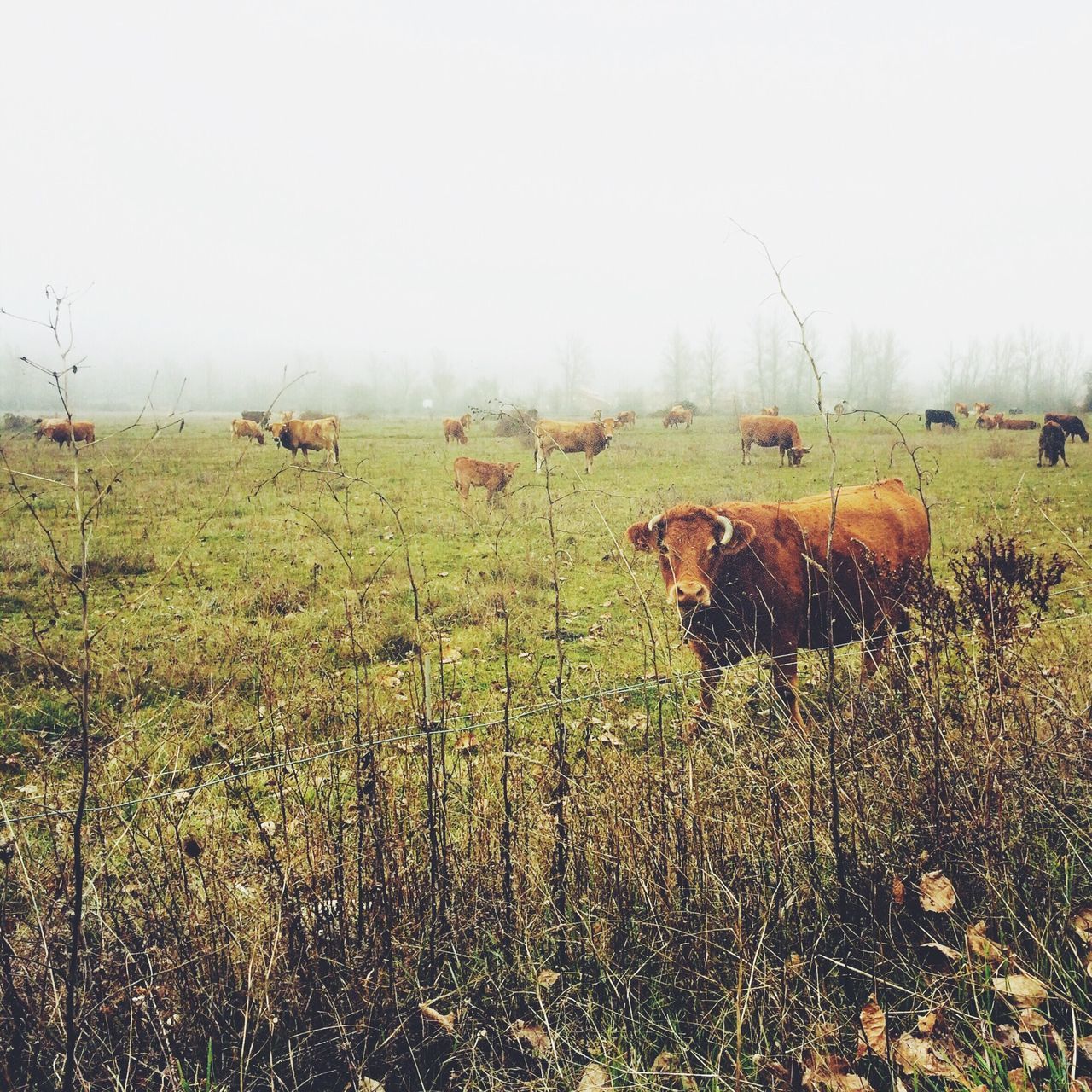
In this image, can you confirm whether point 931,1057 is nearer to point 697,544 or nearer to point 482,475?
point 697,544

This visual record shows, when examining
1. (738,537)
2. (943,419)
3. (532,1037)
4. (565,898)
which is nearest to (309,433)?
(738,537)

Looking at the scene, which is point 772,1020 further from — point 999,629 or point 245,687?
point 245,687

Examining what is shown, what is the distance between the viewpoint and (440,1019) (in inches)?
85.9

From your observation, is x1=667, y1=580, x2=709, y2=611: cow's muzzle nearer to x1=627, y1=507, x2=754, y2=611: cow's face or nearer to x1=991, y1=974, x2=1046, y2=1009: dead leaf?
x1=627, y1=507, x2=754, y2=611: cow's face

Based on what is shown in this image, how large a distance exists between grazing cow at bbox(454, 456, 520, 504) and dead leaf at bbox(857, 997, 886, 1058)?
556 inches

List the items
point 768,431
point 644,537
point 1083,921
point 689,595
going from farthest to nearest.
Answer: point 768,431 < point 644,537 < point 689,595 < point 1083,921

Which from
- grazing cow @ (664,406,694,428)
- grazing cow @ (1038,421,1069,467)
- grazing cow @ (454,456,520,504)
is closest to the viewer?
grazing cow @ (454,456,520,504)

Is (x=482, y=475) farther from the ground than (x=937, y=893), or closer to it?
farther from the ground

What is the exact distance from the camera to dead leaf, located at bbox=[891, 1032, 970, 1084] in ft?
6.10

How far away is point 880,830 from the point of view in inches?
110

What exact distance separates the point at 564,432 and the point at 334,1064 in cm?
2112

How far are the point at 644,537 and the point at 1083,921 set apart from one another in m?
3.87

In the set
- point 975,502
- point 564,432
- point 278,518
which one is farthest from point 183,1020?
point 564,432

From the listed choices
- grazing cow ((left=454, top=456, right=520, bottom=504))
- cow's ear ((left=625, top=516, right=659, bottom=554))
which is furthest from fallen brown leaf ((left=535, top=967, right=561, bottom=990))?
grazing cow ((left=454, top=456, right=520, bottom=504))
